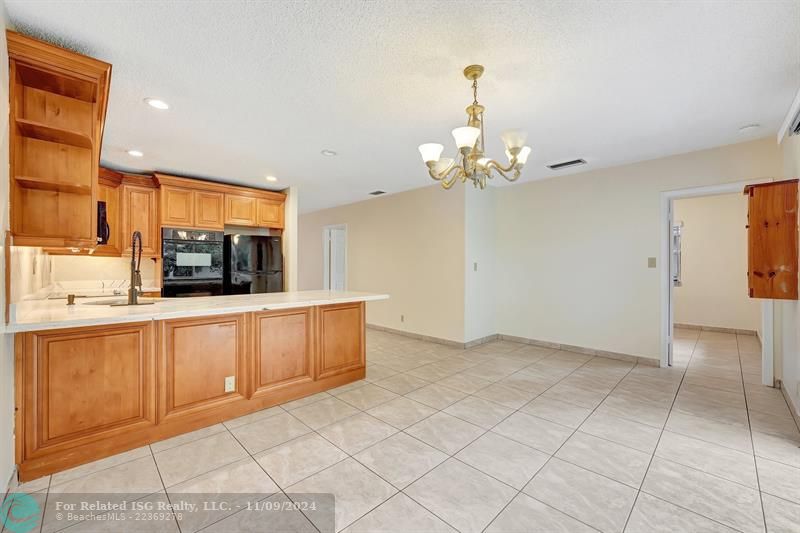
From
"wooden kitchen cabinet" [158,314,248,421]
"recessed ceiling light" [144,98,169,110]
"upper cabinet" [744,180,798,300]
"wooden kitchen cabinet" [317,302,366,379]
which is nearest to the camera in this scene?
"wooden kitchen cabinet" [158,314,248,421]

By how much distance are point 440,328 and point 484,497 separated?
3.39 meters

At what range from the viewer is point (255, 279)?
480 centimetres

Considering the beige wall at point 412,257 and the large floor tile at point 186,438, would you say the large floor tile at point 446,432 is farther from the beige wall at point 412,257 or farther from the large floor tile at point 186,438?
the beige wall at point 412,257

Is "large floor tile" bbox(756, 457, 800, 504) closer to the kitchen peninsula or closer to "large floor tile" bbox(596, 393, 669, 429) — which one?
"large floor tile" bbox(596, 393, 669, 429)

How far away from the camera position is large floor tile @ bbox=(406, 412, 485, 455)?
2.26 metres

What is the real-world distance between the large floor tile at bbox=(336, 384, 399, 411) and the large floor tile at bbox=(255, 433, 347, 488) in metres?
0.63

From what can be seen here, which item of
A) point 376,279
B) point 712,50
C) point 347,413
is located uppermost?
point 712,50

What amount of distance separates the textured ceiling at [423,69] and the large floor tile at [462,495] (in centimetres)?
239

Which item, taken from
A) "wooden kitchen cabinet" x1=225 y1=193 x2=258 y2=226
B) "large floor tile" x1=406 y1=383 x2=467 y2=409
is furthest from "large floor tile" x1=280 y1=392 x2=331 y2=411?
"wooden kitchen cabinet" x1=225 y1=193 x2=258 y2=226

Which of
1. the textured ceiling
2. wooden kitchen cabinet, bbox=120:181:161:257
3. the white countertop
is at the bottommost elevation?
the white countertop

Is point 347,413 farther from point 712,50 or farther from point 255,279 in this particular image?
point 712,50

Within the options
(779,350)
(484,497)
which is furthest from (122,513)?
(779,350)

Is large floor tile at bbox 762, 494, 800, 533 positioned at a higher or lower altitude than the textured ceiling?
lower

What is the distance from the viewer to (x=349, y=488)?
5.97 ft
